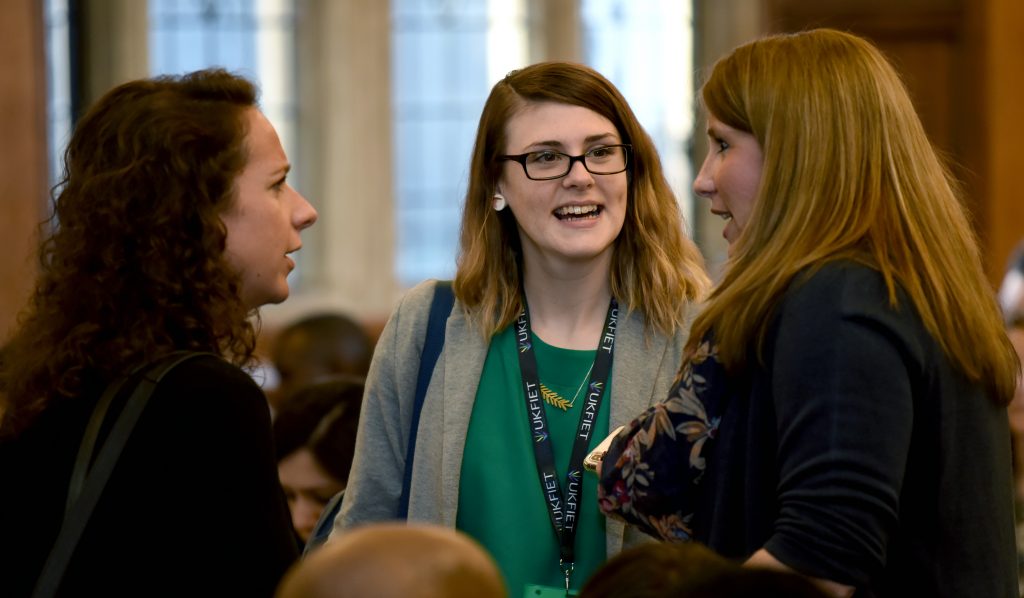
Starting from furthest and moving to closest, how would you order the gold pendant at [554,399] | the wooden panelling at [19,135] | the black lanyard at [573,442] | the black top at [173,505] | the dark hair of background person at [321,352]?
the wooden panelling at [19,135] → the dark hair of background person at [321,352] → the gold pendant at [554,399] → the black lanyard at [573,442] → the black top at [173,505]

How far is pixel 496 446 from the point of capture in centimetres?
258

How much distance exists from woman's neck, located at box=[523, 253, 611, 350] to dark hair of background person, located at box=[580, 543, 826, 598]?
1.37 metres

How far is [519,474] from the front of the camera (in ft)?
8.35

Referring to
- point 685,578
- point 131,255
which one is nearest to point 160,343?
point 131,255

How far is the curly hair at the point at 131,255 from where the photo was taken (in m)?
2.05

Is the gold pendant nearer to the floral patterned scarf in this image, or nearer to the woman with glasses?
the woman with glasses

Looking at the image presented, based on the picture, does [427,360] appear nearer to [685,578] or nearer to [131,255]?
[131,255]

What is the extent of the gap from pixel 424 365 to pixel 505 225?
379 mm

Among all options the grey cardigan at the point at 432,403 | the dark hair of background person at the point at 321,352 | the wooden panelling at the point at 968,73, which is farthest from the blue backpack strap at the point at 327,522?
the wooden panelling at the point at 968,73

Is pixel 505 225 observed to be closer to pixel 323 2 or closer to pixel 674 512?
pixel 674 512

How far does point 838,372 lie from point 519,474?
867 millimetres

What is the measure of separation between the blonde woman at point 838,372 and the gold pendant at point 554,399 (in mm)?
553

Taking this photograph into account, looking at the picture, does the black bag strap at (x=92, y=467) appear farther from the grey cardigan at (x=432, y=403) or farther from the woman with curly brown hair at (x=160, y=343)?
the grey cardigan at (x=432, y=403)

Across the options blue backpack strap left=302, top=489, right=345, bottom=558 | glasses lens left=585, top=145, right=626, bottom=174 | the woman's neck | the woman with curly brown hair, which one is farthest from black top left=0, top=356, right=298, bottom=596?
glasses lens left=585, top=145, right=626, bottom=174
